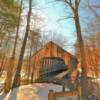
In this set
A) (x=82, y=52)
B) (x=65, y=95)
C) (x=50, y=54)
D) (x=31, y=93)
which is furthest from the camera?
(x=50, y=54)

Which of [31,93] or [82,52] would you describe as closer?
[31,93]

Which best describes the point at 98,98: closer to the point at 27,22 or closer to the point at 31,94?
the point at 31,94

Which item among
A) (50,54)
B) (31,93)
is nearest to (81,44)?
(31,93)

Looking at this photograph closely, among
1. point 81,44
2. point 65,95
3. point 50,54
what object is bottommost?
point 50,54

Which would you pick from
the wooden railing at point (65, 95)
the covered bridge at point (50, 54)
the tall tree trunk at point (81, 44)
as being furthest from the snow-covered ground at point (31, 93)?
the covered bridge at point (50, 54)

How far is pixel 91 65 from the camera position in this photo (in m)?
24.1

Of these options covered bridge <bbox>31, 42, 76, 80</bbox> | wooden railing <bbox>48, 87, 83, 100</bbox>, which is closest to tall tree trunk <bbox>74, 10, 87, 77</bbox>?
covered bridge <bbox>31, 42, 76, 80</bbox>

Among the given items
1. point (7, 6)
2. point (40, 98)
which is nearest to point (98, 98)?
point (40, 98)

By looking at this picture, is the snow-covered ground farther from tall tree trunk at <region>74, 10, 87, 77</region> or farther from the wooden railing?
the wooden railing

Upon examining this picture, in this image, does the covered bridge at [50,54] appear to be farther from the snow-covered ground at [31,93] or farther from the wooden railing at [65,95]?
the wooden railing at [65,95]

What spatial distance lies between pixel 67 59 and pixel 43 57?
2247 millimetres

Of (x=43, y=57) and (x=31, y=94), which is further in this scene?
(x=43, y=57)

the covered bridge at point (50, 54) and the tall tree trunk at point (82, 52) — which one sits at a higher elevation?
the tall tree trunk at point (82, 52)

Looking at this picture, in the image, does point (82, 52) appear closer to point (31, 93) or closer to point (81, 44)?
point (81, 44)
